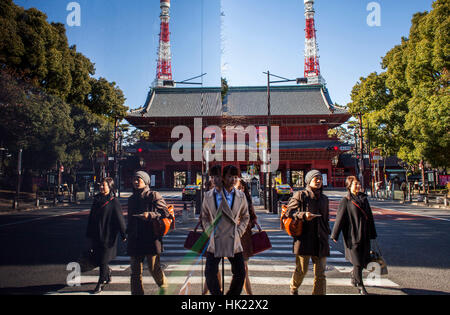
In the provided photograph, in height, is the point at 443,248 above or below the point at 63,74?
below

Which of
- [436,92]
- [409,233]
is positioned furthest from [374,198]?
[409,233]

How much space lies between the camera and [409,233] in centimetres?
926

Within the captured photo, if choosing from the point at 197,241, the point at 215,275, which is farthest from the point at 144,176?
the point at 215,275

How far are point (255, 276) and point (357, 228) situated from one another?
2.04 meters

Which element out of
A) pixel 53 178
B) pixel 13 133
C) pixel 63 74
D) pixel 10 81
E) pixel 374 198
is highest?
pixel 63 74

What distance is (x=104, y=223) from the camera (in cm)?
372

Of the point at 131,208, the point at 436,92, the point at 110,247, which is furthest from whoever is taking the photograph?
the point at 436,92

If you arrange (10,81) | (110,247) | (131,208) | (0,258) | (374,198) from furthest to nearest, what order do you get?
(374,198) < (110,247) < (131,208) < (10,81) < (0,258)

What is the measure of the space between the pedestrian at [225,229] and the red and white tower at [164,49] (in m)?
1.95

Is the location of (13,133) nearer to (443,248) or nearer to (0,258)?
(0,258)

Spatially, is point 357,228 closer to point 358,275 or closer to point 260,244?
point 358,275

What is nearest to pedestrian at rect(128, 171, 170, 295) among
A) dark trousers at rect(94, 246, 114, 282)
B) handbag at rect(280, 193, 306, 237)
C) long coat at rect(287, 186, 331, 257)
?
dark trousers at rect(94, 246, 114, 282)

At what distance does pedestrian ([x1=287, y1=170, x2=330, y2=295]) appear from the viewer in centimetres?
361
